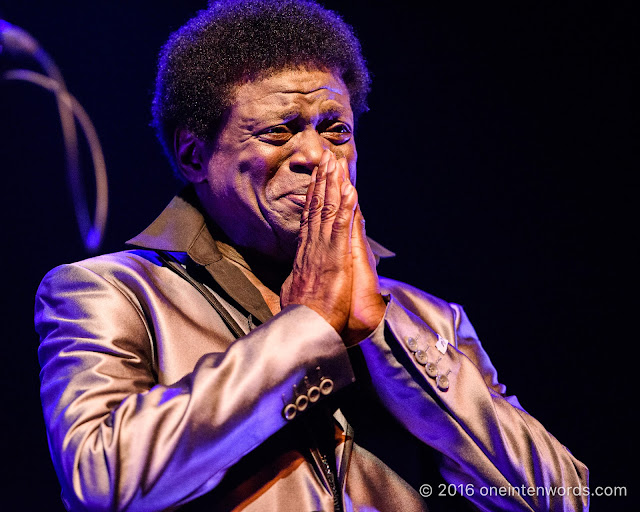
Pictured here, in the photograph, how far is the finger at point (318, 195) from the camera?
1796mm

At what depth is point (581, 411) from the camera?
309 centimetres

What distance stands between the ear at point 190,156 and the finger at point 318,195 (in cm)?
44

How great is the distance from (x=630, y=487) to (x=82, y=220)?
2653 mm

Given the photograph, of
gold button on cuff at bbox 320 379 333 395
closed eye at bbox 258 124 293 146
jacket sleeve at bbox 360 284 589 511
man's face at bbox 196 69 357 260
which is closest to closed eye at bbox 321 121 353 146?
man's face at bbox 196 69 357 260

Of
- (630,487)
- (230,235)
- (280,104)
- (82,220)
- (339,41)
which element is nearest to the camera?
(280,104)

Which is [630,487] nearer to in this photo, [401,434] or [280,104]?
[401,434]

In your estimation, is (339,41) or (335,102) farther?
(339,41)

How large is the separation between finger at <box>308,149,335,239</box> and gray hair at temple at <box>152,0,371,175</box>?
0.37 metres

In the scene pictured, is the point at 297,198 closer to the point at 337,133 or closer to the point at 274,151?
the point at 274,151

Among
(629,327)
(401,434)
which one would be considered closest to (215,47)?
(401,434)

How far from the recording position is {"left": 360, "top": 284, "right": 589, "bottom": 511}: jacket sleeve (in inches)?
65.5

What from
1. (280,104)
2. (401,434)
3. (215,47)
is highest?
(215,47)

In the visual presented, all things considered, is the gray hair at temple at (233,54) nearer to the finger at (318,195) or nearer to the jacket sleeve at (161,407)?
the finger at (318,195)

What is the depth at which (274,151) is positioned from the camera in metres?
1.94
